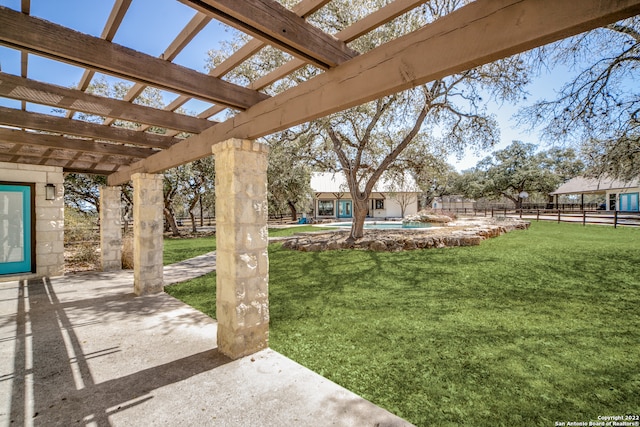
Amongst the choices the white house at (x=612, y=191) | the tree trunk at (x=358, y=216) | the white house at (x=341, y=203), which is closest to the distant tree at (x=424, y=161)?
the tree trunk at (x=358, y=216)

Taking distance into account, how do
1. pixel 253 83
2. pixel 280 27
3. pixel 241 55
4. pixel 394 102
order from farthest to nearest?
pixel 394 102
pixel 253 83
pixel 241 55
pixel 280 27

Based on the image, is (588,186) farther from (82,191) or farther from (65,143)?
(82,191)

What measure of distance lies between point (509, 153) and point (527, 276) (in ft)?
132

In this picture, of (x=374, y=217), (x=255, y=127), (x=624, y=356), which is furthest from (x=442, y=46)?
(x=374, y=217)

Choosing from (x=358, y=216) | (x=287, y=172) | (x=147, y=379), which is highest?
(x=287, y=172)

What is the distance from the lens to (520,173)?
35.1 meters

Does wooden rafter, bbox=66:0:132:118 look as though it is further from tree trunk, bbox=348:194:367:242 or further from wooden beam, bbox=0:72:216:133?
tree trunk, bbox=348:194:367:242

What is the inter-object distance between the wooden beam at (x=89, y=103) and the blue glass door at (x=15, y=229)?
609cm

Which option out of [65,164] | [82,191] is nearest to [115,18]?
[65,164]

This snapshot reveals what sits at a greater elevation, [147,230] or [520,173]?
[520,173]

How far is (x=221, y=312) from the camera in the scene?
342 cm

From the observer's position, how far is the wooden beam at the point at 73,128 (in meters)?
3.62

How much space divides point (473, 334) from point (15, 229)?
32.5 feet

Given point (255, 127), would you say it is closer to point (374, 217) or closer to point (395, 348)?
point (395, 348)
